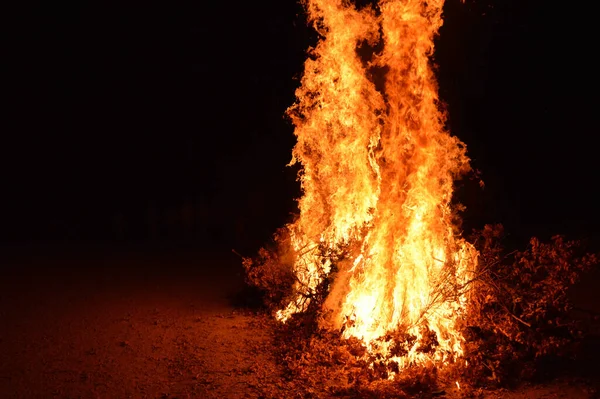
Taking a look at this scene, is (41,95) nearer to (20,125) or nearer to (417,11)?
(20,125)

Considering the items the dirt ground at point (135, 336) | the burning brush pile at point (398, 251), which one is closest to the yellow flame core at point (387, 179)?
the burning brush pile at point (398, 251)

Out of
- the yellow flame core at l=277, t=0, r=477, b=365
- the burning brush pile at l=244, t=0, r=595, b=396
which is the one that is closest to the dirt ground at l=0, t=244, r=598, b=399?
the burning brush pile at l=244, t=0, r=595, b=396

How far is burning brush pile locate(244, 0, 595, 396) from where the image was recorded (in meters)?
6.13

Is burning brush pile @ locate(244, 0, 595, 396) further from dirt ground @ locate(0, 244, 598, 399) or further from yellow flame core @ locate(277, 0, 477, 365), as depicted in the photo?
dirt ground @ locate(0, 244, 598, 399)

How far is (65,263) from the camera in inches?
467

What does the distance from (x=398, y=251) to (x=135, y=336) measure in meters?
3.49

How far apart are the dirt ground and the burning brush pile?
0.58 meters

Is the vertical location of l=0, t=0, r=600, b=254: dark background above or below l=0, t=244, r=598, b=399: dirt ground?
above

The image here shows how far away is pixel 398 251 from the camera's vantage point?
6516 millimetres

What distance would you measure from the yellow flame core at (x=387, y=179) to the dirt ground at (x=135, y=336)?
1.13 metres

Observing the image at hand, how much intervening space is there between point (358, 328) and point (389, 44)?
3.32m

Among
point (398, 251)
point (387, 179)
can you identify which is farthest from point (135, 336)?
point (387, 179)

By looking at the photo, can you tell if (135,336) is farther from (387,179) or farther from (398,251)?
(387,179)

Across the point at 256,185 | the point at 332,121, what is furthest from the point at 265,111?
the point at 332,121
